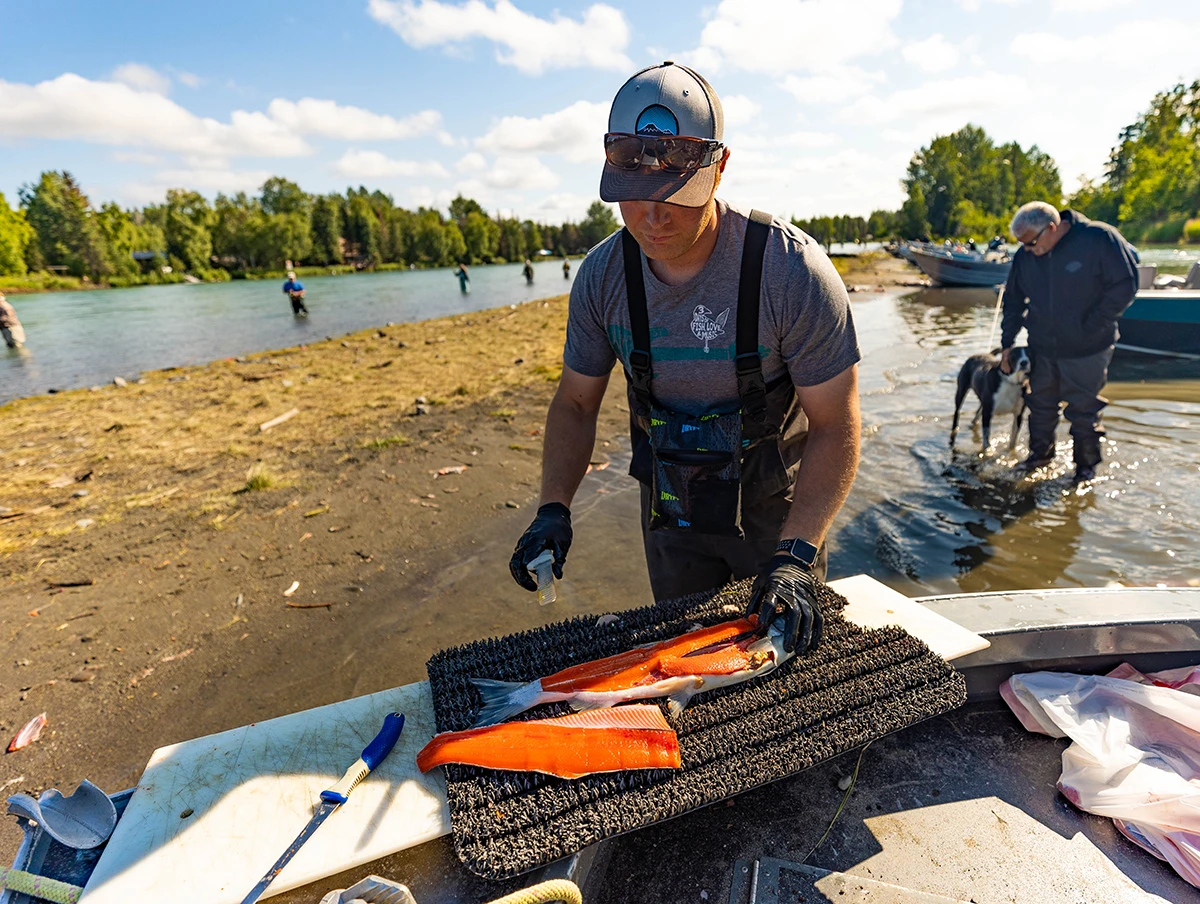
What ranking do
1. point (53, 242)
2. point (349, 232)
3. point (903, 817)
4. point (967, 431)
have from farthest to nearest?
point (349, 232) < point (53, 242) < point (967, 431) < point (903, 817)

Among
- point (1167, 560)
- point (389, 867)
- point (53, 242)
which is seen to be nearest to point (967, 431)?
point (1167, 560)

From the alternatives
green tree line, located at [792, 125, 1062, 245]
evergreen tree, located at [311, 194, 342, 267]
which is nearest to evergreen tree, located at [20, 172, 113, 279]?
evergreen tree, located at [311, 194, 342, 267]

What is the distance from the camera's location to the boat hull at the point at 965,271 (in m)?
26.7

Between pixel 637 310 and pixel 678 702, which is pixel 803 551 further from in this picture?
pixel 637 310

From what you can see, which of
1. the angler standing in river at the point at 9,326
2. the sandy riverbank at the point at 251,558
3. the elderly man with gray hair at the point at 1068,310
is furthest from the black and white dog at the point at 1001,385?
the angler standing in river at the point at 9,326

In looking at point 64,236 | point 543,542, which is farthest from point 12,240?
point 543,542

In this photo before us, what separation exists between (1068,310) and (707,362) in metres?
5.64

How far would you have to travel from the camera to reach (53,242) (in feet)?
231

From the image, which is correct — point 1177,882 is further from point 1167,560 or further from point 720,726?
point 1167,560

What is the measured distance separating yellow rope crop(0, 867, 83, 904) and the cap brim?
239cm

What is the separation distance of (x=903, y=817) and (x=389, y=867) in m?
1.63

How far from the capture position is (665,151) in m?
1.95

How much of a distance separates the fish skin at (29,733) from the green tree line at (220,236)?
59366 millimetres

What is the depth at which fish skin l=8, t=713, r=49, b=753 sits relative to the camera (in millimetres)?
3252
